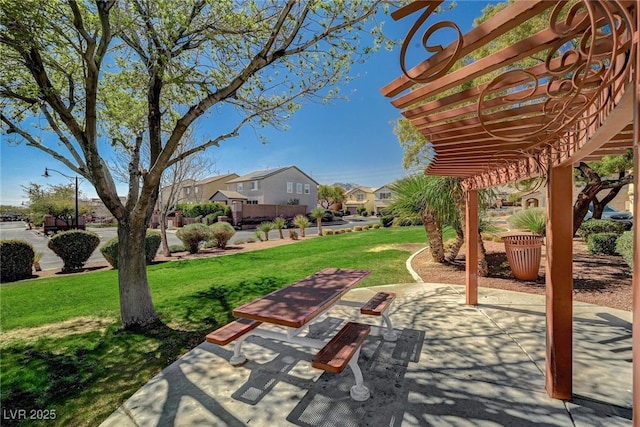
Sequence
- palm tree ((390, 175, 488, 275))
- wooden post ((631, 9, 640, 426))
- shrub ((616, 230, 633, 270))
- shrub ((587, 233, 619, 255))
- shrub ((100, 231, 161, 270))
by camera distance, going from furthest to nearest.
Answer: shrub ((100, 231, 161, 270)), shrub ((587, 233, 619, 255)), palm tree ((390, 175, 488, 275)), shrub ((616, 230, 633, 270)), wooden post ((631, 9, 640, 426))

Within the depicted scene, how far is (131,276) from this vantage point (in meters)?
4.50

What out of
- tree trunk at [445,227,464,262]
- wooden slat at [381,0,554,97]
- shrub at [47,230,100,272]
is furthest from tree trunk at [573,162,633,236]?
shrub at [47,230,100,272]

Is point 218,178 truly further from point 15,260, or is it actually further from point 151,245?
point 15,260

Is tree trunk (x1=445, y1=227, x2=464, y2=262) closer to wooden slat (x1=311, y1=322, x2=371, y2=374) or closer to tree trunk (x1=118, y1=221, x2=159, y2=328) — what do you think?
wooden slat (x1=311, y1=322, x2=371, y2=374)

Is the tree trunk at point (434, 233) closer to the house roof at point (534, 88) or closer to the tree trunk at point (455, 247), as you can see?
the tree trunk at point (455, 247)

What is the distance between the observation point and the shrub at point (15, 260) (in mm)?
9125

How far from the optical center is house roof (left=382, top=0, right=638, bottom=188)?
3.77 feet

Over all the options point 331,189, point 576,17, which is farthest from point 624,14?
point 331,189

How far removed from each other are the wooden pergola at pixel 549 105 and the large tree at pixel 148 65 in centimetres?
282

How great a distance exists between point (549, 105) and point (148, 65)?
5897 millimetres

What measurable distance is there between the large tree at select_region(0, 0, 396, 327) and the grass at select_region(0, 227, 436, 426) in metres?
0.67

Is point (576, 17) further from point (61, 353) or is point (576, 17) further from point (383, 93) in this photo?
point (61, 353)

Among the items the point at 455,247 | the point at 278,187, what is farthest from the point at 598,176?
the point at 278,187

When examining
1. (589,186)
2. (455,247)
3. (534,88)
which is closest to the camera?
(534,88)
